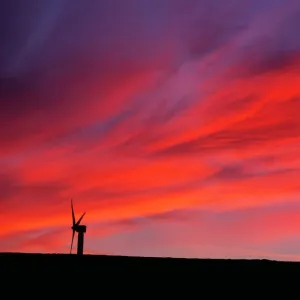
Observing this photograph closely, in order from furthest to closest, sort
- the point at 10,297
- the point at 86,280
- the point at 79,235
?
the point at 79,235 → the point at 86,280 → the point at 10,297

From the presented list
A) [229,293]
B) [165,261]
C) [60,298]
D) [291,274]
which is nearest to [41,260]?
[60,298]

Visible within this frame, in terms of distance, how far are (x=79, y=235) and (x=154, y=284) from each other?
31.6 feet

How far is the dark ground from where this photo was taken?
22.7 meters

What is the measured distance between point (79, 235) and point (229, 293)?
10576mm

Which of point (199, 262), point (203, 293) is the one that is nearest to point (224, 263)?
point (199, 262)

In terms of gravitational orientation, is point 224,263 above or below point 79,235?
below

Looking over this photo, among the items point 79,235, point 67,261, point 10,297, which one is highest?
point 79,235

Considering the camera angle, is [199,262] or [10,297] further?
[199,262]

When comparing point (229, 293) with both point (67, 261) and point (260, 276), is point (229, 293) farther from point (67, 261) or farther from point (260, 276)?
point (67, 261)

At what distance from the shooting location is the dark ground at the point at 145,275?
22719mm

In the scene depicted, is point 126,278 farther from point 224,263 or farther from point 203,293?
point 224,263

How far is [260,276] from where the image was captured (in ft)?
82.8

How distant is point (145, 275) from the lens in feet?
79.2

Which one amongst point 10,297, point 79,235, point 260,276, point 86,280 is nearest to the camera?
point 10,297
